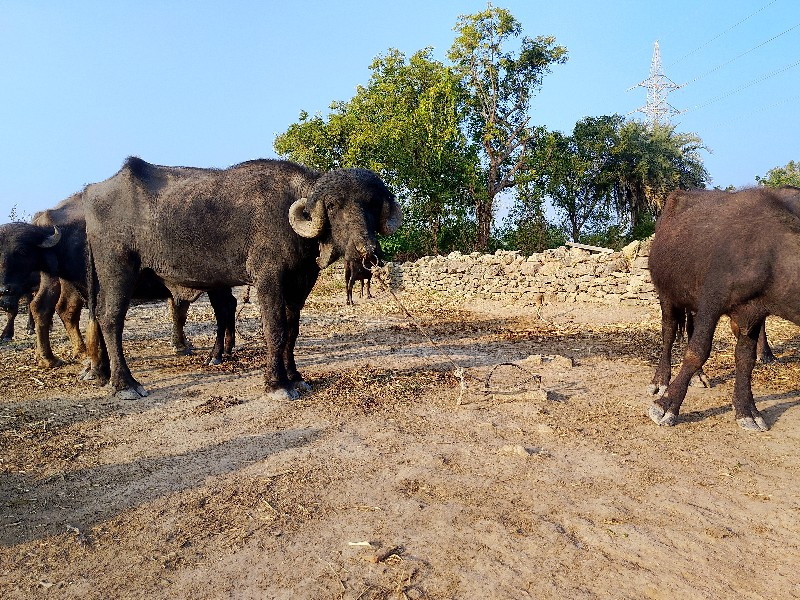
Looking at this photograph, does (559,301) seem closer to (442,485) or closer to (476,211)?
(476,211)

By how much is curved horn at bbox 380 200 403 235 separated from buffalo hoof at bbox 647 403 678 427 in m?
3.07

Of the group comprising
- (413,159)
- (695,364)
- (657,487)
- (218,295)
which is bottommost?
(657,487)

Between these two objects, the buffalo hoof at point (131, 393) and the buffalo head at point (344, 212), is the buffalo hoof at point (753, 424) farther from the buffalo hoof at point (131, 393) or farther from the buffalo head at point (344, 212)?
the buffalo hoof at point (131, 393)

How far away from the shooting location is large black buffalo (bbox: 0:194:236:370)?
7570 mm

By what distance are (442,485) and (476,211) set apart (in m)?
21.3

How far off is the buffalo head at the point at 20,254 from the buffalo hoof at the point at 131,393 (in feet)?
8.30

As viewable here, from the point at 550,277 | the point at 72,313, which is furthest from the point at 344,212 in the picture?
the point at 550,277

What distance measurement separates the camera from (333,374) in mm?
7246

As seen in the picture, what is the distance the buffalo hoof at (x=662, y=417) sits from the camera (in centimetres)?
505

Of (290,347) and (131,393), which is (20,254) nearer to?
(131,393)

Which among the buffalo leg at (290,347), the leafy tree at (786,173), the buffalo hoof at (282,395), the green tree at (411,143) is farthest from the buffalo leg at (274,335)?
the leafy tree at (786,173)

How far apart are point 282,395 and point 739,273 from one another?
4475 millimetres

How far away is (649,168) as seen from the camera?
987 inches

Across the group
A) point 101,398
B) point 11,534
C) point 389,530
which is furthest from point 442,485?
point 101,398
